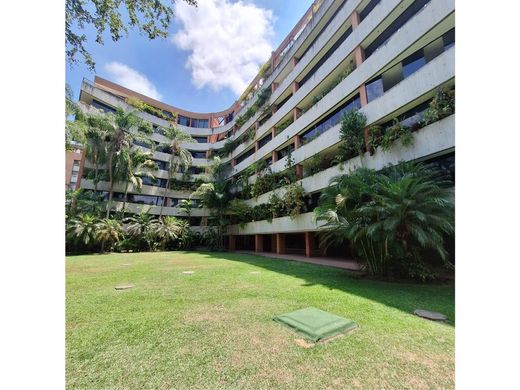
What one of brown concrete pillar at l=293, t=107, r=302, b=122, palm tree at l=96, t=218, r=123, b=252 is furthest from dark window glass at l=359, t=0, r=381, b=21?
palm tree at l=96, t=218, r=123, b=252

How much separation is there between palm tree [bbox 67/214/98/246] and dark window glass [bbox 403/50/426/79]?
25.7m

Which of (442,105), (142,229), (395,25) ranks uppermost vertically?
(395,25)

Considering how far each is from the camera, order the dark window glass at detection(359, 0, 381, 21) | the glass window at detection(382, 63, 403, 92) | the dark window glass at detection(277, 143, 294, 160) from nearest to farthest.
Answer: the glass window at detection(382, 63, 403, 92) < the dark window glass at detection(359, 0, 381, 21) < the dark window glass at detection(277, 143, 294, 160)

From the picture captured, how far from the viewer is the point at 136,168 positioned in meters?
26.9

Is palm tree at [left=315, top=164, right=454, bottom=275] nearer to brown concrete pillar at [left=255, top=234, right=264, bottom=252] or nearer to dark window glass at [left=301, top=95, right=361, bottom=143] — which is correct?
dark window glass at [left=301, top=95, right=361, bottom=143]

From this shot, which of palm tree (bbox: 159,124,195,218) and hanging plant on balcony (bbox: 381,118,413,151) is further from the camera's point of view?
palm tree (bbox: 159,124,195,218)

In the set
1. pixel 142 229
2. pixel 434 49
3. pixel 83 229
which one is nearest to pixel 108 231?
pixel 83 229

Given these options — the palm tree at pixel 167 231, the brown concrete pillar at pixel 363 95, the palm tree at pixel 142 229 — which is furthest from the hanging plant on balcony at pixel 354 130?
the palm tree at pixel 142 229

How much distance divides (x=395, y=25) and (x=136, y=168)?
2644 cm

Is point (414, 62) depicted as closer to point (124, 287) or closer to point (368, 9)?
point (368, 9)

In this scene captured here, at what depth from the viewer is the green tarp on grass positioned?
12.6 ft

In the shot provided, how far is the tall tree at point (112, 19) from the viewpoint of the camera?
213 inches

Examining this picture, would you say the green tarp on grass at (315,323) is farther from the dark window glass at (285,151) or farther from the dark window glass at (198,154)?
the dark window glass at (198,154)
